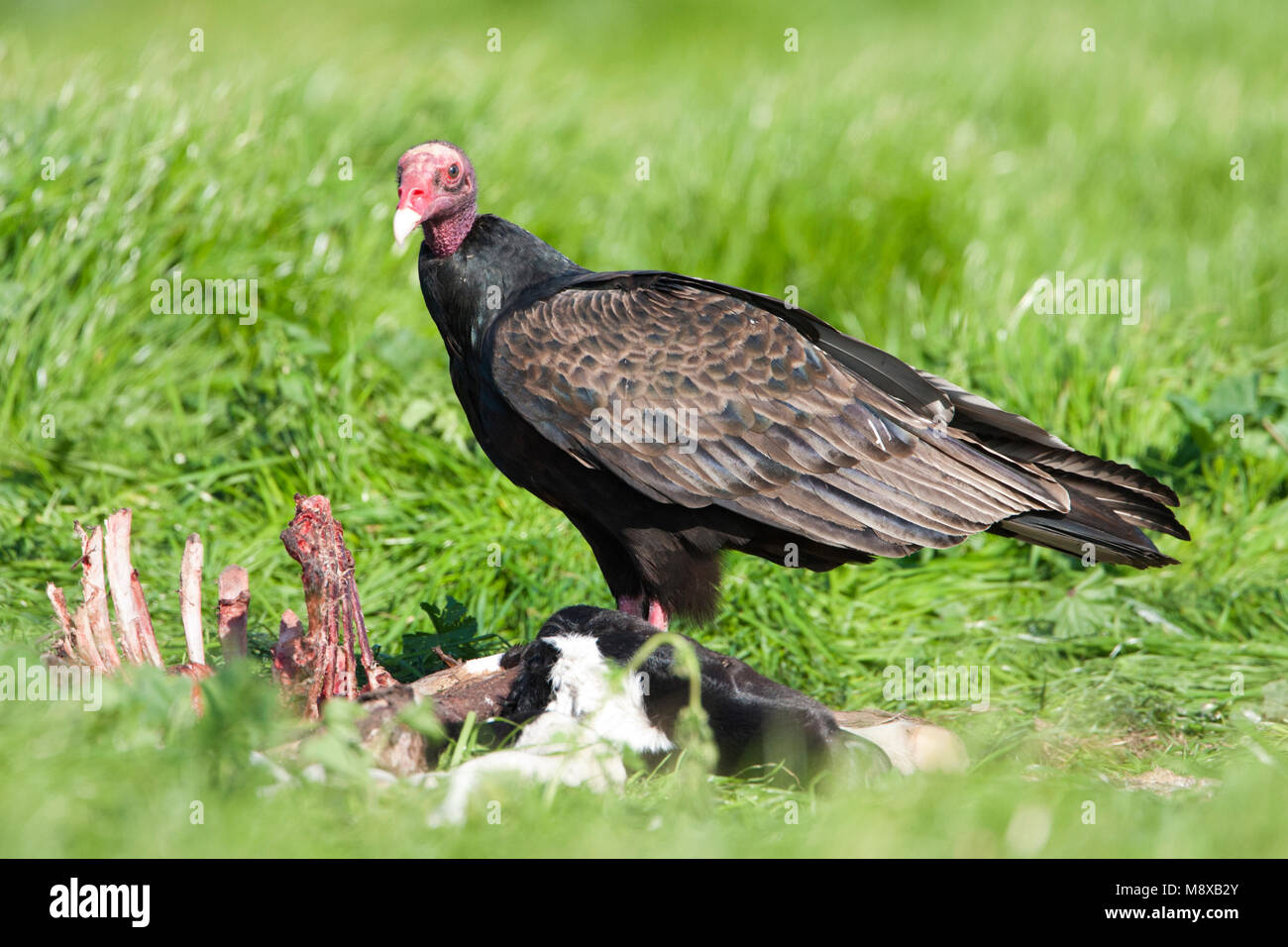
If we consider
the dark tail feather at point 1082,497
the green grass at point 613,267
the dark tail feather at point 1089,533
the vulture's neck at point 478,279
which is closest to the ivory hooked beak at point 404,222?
the vulture's neck at point 478,279

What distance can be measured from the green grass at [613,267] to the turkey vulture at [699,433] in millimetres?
598

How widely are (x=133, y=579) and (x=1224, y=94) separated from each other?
8.71m

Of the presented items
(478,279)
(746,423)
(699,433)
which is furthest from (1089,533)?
(478,279)

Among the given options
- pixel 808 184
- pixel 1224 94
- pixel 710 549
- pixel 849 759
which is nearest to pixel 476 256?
pixel 710 549

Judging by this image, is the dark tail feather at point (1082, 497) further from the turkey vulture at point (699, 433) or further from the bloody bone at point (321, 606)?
the bloody bone at point (321, 606)

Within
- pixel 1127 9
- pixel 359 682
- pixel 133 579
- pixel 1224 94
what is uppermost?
pixel 1127 9

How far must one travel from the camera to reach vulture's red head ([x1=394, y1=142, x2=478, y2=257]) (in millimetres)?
3768

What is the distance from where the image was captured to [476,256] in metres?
3.90

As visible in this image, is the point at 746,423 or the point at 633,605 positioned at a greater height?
the point at 746,423

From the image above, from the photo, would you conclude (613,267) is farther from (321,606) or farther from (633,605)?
(321,606)

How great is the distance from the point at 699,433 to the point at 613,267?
3.12 m

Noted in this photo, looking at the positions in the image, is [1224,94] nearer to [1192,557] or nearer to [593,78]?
[593,78]

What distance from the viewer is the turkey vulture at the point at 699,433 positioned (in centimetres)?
366

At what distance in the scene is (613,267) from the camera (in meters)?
6.72
